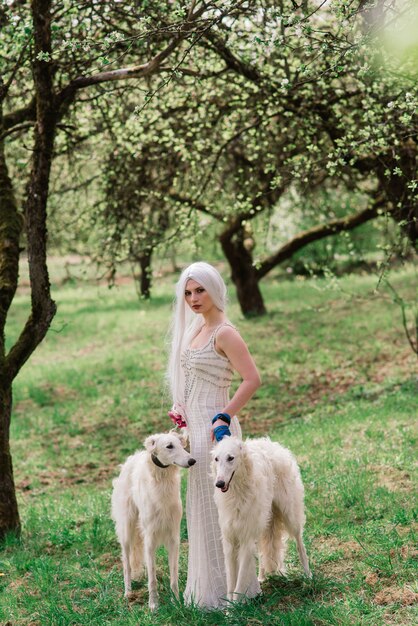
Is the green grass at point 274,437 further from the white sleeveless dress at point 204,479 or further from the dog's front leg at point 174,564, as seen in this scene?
the white sleeveless dress at point 204,479

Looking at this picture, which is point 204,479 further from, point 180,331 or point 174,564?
point 180,331

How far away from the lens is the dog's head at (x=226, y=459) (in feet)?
16.3

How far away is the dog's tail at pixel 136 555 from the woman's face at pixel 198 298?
2117mm

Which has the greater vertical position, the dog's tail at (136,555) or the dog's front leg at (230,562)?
the dog's front leg at (230,562)

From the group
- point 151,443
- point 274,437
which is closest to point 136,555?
point 151,443

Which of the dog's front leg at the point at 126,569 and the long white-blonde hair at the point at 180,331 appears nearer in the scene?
the long white-blonde hair at the point at 180,331

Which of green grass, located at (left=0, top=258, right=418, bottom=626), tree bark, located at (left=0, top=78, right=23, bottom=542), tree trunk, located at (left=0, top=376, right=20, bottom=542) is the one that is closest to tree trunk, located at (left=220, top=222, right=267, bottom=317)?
green grass, located at (left=0, top=258, right=418, bottom=626)

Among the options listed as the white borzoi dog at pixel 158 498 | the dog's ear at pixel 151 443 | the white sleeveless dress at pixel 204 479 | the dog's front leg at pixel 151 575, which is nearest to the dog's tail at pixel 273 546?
the white sleeveless dress at pixel 204 479

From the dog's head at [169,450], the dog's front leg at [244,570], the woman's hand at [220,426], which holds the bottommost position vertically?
the dog's front leg at [244,570]

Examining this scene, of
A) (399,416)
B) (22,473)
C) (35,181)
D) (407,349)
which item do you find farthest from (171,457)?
(407,349)

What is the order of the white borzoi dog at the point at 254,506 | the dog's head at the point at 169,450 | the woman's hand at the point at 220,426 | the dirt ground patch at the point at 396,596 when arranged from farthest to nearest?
the dog's head at the point at 169,450 → the woman's hand at the point at 220,426 → the white borzoi dog at the point at 254,506 → the dirt ground patch at the point at 396,596

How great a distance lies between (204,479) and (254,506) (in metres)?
0.51

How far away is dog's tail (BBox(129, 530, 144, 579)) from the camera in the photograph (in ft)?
20.8

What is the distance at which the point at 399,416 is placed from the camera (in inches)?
407
